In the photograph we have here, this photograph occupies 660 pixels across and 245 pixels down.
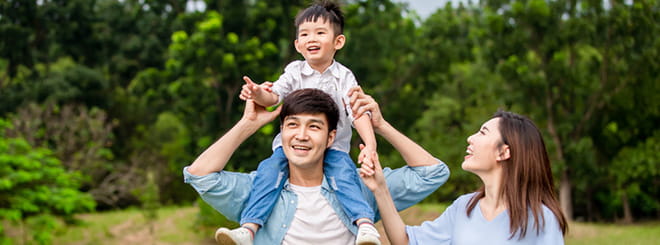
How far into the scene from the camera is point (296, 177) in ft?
9.34

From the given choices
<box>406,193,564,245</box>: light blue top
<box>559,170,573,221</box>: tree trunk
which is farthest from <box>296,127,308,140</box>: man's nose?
<box>559,170,573,221</box>: tree trunk

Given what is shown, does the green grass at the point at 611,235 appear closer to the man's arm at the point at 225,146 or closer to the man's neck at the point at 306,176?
the man's neck at the point at 306,176

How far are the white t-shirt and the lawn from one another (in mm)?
9622

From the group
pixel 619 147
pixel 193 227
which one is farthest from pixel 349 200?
pixel 619 147

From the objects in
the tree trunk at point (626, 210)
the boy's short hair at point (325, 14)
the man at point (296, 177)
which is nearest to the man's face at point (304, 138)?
the man at point (296, 177)

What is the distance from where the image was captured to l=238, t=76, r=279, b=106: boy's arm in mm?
2660

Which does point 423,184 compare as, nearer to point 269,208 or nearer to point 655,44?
point 269,208

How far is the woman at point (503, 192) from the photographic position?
2668 mm

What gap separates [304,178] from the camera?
2.84m

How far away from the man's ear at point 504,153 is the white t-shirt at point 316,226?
0.69 m

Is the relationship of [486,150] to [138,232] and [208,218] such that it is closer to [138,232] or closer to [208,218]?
[208,218]

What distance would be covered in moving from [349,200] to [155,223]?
11.6 meters

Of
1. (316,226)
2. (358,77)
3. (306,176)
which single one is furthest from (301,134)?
(358,77)

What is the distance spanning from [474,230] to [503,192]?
199 mm
